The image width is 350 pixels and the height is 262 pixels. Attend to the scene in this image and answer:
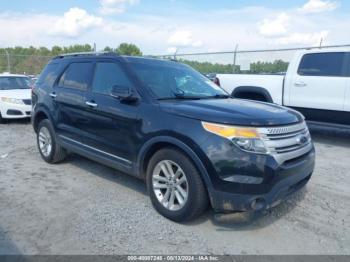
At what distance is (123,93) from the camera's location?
416cm

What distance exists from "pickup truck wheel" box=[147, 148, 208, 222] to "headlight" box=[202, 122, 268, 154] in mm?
505

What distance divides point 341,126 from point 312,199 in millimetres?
3575

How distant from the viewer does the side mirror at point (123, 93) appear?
416 cm

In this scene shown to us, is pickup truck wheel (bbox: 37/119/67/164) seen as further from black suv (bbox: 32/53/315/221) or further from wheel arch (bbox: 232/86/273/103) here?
wheel arch (bbox: 232/86/273/103)

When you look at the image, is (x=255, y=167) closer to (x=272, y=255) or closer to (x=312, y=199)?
(x=272, y=255)

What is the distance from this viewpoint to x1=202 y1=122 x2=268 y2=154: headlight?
3385 millimetres

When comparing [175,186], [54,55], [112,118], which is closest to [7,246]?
[175,186]

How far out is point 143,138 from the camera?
13.4 feet

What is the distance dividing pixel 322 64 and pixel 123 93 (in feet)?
17.6

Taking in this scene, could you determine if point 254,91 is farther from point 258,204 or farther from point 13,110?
point 13,110

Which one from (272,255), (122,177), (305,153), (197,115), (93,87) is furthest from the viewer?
(122,177)

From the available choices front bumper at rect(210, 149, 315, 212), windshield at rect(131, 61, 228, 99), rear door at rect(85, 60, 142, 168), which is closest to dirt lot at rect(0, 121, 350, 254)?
front bumper at rect(210, 149, 315, 212)

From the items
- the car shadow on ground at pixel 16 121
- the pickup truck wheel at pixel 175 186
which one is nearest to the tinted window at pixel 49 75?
the pickup truck wheel at pixel 175 186

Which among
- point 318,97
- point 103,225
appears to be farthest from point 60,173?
point 318,97
